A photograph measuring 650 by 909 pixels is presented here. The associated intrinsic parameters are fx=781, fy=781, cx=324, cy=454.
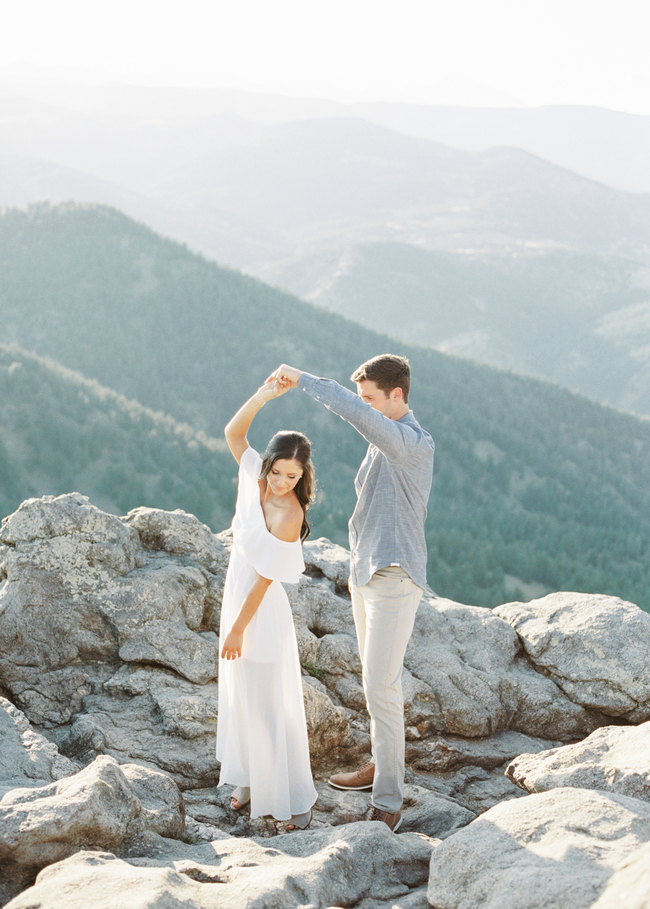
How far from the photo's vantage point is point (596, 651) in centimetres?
589

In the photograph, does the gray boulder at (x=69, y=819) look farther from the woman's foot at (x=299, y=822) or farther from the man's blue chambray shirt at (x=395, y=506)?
the man's blue chambray shirt at (x=395, y=506)

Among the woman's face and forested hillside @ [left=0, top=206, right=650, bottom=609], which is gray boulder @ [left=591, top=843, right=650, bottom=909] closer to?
the woman's face

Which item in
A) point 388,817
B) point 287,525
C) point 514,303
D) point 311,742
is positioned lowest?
point 514,303

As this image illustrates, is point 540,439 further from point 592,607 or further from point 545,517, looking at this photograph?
point 592,607

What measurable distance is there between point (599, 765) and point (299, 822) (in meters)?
1.60

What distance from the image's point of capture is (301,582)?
612 cm

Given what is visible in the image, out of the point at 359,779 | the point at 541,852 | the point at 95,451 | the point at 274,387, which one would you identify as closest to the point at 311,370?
the point at 95,451

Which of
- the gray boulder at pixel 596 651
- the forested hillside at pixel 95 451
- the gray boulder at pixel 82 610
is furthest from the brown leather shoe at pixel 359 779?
the forested hillside at pixel 95 451

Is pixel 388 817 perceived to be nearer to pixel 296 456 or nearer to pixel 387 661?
pixel 387 661

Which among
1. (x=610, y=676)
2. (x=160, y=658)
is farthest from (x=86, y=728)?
(x=610, y=676)

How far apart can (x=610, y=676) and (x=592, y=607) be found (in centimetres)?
66

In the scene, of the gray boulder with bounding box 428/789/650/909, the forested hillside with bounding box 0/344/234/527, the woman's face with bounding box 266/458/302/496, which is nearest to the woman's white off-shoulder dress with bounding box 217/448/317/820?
the woman's face with bounding box 266/458/302/496

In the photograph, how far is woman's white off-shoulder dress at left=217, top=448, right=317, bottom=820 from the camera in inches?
159

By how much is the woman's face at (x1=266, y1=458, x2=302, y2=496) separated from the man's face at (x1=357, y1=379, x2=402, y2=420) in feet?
1.61
